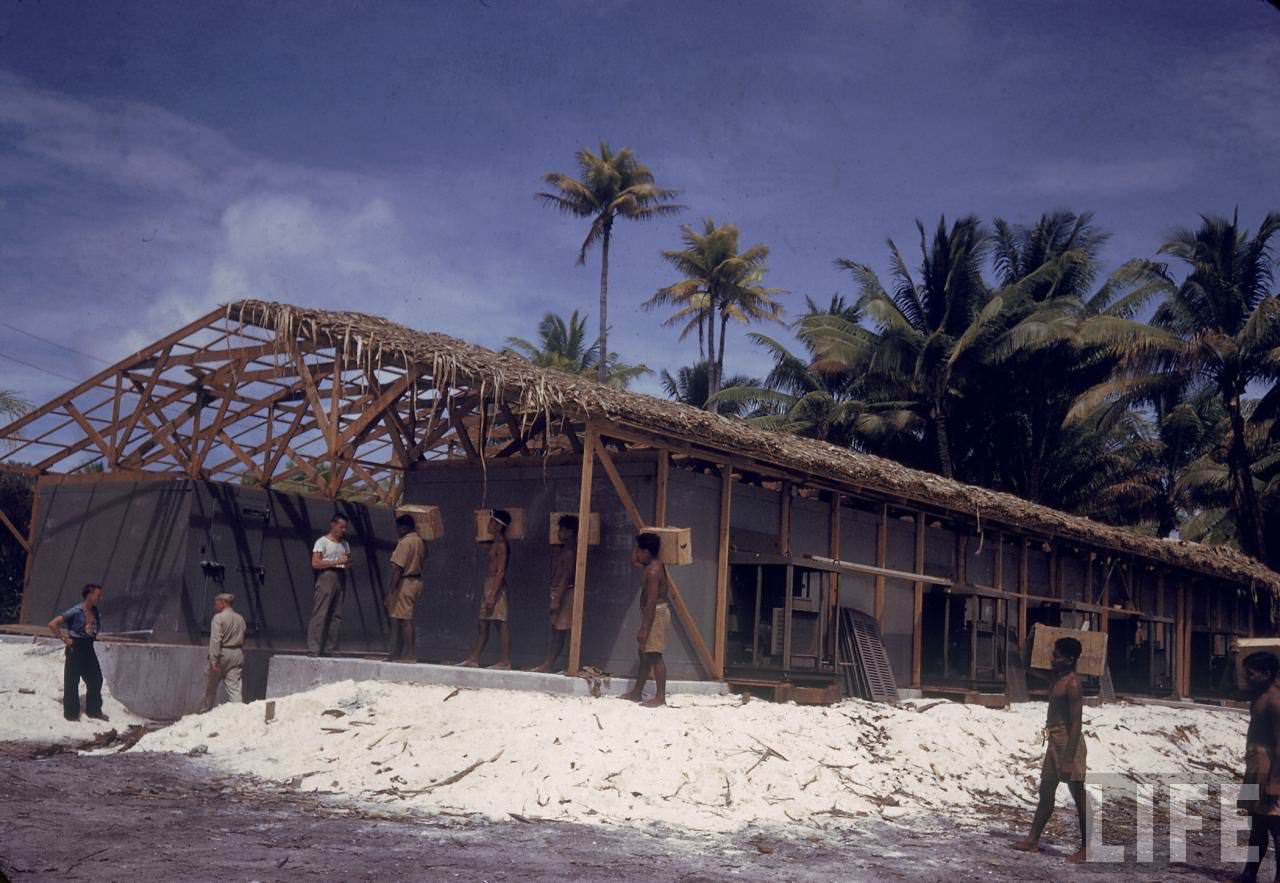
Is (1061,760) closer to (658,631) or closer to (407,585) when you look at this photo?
(658,631)

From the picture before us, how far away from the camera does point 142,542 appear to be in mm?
16172

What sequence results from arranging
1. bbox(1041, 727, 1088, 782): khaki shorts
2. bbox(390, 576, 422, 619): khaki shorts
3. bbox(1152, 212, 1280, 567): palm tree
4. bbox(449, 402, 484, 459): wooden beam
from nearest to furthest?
bbox(1041, 727, 1088, 782): khaki shorts
bbox(390, 576, 422, 619): khaki shorts
bbox(449, 402, 484, 459): wooden beam
bbox(1152, 212, 1280, 567): palm tree

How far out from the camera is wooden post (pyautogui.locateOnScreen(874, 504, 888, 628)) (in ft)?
55.6

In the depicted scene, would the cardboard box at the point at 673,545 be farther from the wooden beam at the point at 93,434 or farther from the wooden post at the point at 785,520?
the wooden beam at the point at 93,434

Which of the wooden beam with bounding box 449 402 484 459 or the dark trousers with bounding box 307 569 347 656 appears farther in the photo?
the wooden beam with bounding box 449 402 484 459

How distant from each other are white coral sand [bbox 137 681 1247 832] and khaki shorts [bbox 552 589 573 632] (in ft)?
4.55

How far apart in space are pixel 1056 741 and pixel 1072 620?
11.9 meters

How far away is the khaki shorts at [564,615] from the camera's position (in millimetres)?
13289

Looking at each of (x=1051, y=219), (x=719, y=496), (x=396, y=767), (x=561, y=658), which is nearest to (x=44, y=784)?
(x=396, y=767)

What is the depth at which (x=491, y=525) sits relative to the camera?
14.0 m

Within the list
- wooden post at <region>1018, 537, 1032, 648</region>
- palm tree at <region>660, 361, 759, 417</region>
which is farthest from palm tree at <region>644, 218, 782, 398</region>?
wooden post at <region>1018, 537, 1032, 648</region>

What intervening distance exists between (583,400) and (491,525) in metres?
2.25

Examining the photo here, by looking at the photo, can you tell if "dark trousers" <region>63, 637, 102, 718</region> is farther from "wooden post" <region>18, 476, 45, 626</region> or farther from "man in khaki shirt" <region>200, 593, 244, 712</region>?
"wooden post" <region>18, 476, 45, 626</region>

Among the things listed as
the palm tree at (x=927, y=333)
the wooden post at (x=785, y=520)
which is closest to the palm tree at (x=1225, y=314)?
the palm tree at (x=927, y=333)
